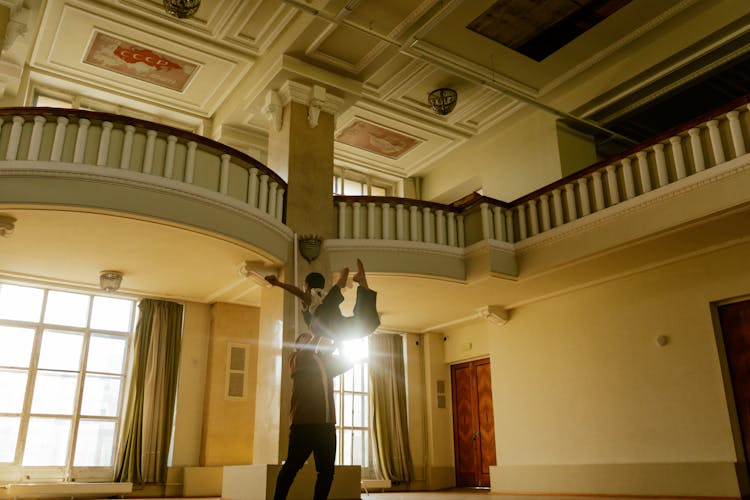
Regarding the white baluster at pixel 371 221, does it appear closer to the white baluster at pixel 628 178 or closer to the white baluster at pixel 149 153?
the white baluster at pixel 149 153

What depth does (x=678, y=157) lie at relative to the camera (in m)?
8.04

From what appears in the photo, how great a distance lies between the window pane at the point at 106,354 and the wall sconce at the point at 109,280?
64.6 inches

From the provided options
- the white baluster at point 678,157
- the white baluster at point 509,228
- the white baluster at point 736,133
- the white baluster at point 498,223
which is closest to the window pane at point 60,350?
the white baluster at point 498,223

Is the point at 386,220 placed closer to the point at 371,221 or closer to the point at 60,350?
the point at 371,221

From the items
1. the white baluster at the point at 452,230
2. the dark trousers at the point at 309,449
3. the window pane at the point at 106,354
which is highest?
the white baluster at the point at 452,230

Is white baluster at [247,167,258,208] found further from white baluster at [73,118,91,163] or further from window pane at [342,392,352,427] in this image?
window pane at [342,392,352,427]

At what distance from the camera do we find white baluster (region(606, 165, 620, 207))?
28.7 ft

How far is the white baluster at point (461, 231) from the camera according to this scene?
33.3 ft

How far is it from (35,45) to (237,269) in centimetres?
493

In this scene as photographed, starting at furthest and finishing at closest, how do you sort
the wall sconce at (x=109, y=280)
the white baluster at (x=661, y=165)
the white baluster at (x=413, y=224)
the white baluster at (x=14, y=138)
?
the white baluster at (x=413, y=224), the wall sconce at (x=109, y=280), the white baluster at (x=661, y=165), the white baluster at (x=14, y=138)

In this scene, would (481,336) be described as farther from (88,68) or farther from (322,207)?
(88,68)

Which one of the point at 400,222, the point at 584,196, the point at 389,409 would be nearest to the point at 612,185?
the point at 584,196

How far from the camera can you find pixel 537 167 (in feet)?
38.2

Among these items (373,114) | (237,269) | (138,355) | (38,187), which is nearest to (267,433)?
(237,269)
